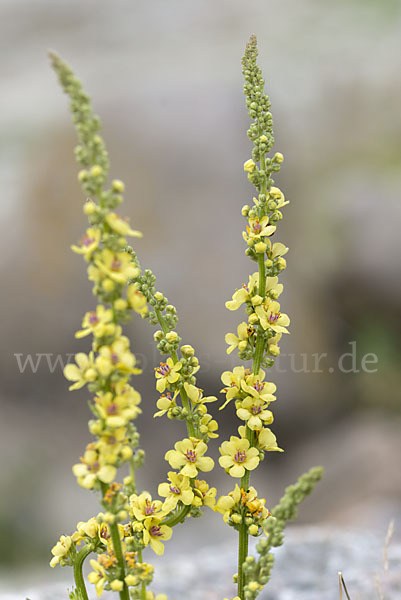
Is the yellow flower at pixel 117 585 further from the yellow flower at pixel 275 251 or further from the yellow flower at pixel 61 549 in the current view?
the yellow flower at pixel 275 251

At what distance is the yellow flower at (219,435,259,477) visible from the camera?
125 cm

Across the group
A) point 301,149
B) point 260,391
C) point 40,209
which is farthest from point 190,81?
point 260,391

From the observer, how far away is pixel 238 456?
4.16 ft

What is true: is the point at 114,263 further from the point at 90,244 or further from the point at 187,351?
the point at 187,351

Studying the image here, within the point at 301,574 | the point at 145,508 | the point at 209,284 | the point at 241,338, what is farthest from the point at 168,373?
the point at 209,284

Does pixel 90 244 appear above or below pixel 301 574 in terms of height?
above

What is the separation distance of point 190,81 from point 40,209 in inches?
85.3

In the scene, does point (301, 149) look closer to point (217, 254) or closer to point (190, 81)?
point (190, 81)

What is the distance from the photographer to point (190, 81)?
21.6 feet

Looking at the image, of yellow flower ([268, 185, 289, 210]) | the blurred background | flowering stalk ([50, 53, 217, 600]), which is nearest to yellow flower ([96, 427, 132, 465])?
flowering stalk ([50, 53, 217, 600])

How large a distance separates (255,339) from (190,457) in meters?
0.28

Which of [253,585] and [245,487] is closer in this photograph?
[253,585]

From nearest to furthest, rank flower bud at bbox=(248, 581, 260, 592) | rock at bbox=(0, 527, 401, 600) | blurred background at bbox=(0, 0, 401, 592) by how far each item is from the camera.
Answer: flower bud at bbox=(248, 581, 260, 592) < rock at bbox=(0, 527, 401, 600) < blurred background at bbox=(0, 0, 401, 592)

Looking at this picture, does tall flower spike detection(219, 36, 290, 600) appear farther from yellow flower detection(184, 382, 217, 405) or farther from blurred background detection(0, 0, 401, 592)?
blurred background detection(0, 0, 401, 592)
